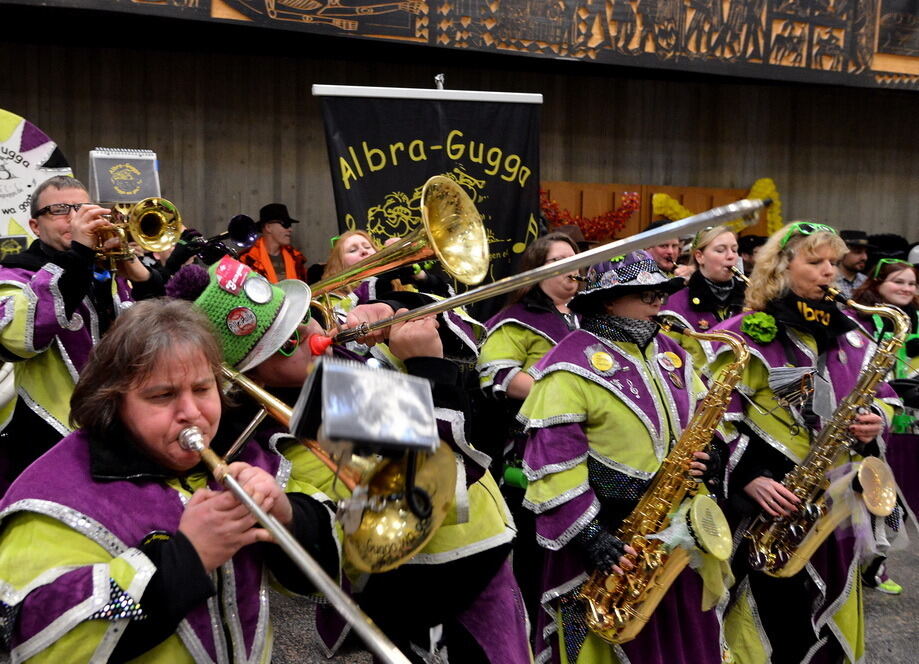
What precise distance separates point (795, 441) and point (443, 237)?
1.83 metres

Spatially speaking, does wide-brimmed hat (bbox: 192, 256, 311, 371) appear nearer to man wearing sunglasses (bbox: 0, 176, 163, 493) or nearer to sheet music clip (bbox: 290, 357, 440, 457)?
sheet music clip (bbox: 290, 357, 440, 457)

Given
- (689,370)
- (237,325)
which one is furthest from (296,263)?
(237,325)

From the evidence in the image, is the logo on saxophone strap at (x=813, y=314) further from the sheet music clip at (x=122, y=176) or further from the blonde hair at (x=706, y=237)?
the sheet music clip at (x=122, y=176)

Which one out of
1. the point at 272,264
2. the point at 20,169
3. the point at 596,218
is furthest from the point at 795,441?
the point at 596,218

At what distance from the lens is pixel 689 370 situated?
3.03 metres

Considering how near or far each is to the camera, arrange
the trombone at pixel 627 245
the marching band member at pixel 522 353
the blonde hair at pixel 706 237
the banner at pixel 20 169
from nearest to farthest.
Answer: the trombone at pixel 627 245
the marching band member at pixel 522 353
the banner at pixel 20 169
the blonde hair at pixel 706 237

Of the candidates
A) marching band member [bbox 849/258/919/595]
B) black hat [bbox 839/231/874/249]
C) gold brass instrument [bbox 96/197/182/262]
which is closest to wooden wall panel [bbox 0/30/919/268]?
black hat [bbox 839/231/874/249]

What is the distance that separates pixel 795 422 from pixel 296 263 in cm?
490

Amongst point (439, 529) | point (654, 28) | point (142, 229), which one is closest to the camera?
point (439, 529)

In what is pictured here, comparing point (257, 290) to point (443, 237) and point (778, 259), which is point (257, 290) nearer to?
point (443, 237)

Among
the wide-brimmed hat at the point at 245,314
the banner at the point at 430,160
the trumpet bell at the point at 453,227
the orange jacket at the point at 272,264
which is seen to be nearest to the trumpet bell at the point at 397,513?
the wide-brimmed hat at the point at 245,314

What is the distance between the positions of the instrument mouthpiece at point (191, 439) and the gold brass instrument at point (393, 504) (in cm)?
28

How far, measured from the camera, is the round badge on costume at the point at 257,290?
1980 mm

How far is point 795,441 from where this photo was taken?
3.32m
